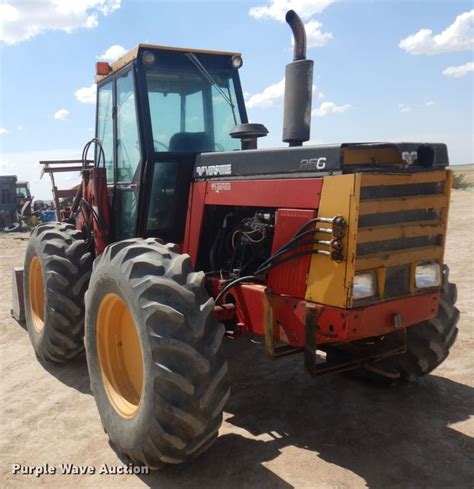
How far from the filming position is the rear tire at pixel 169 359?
2.89 m

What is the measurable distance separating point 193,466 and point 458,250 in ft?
28.8

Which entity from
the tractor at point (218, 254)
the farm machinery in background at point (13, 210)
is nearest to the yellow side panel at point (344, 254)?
the tractor at point (218, 254)

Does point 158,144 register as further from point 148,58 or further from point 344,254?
point 344,254

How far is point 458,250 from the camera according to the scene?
10492 millimetres

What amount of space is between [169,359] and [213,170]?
5.29ft

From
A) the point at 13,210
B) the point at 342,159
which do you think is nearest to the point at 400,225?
the point at 342,159

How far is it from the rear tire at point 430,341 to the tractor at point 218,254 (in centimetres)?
1

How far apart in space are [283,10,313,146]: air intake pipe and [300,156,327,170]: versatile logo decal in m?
0.73

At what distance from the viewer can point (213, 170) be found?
3961mm

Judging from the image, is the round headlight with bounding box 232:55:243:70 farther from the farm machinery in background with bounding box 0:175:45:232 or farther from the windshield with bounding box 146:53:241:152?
the farm machinery in background with bounding box 0:175:45:232

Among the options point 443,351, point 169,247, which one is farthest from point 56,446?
point 443,351

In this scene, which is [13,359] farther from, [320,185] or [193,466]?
[320,185]

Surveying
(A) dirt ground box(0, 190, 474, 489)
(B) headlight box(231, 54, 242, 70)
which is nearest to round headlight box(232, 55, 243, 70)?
(B) headlight box(231, 54, 242, 70)

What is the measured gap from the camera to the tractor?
9.65ft
